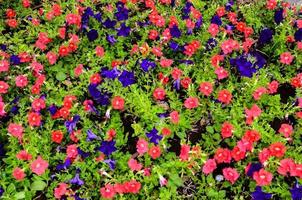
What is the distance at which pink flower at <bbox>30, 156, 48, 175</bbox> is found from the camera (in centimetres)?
375

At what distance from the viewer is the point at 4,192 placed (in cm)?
368

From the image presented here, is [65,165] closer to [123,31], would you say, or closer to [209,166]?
[209,166]

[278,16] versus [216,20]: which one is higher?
[278,16]

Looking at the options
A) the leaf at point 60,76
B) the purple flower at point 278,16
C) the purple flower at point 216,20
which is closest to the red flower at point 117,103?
the leaf at point 60,76

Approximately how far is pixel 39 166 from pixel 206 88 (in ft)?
5.31

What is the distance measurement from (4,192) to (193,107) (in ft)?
5.73

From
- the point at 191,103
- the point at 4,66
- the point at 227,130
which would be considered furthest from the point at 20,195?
the point at 227,130

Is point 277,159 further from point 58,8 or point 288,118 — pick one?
point 58,8

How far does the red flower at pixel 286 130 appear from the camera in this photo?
393 cm

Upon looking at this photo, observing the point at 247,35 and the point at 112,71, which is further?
the point at 247,35

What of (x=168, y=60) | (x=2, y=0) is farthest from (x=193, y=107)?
(x=2, y=0)

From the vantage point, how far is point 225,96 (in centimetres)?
416

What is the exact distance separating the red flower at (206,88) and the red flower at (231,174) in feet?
2.65

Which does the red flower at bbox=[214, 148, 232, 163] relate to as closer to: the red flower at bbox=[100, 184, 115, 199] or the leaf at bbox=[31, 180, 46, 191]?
the red flower at bbox=[100, 184, 115, 199]
